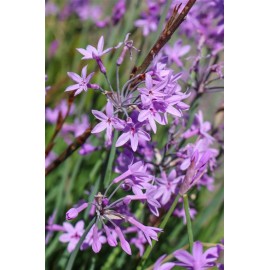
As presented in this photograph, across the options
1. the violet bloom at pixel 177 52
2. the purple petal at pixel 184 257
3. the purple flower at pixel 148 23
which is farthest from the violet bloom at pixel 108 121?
the purple flower at pixel 148 23

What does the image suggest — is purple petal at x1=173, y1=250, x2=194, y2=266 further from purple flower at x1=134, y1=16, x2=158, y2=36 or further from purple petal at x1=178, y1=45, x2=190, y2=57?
purple flower at x1=134, y1=16, x2=158, y2=36

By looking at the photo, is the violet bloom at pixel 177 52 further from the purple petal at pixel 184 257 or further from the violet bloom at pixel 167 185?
the purple petal at pixel 184 257

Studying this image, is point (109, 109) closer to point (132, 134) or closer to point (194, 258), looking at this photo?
point (132, 134)

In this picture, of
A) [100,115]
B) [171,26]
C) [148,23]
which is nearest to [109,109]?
[100,115]

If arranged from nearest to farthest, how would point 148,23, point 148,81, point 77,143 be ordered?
point 148,81 → point 77,143 → point 148,23

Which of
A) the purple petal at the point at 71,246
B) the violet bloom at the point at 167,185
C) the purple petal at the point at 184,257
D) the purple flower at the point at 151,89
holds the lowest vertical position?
the purple petal at the point at 184,257
